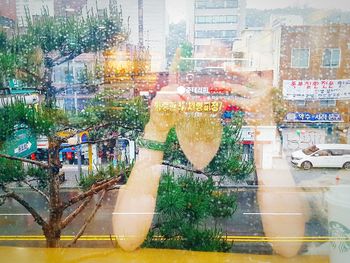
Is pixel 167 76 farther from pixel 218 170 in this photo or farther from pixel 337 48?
pixel 337 48

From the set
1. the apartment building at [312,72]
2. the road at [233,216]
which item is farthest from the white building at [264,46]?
the road at [233,216]

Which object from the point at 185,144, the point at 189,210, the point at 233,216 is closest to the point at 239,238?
the point at 233,216

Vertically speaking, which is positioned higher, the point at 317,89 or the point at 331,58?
the point at 331,58

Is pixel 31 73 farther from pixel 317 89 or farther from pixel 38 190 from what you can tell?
pixel 317 89

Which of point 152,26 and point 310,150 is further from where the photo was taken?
point 152,26

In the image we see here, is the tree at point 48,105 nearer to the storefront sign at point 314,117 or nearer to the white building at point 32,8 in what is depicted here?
the white building at point 32,8

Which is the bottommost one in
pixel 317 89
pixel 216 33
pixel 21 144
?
pixel 21 144

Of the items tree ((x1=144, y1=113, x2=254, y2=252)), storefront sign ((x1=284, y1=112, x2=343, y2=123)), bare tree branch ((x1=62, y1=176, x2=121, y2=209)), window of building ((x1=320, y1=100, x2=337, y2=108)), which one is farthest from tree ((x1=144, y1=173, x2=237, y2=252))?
window of building ((x1=320, y1=100, x2=337, y2=108))
